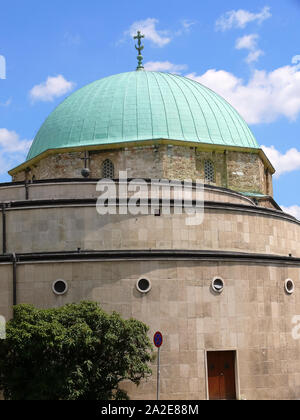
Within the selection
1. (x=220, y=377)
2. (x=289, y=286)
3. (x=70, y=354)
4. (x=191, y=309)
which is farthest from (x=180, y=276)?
(x=70, y=354)

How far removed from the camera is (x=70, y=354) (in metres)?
16.2

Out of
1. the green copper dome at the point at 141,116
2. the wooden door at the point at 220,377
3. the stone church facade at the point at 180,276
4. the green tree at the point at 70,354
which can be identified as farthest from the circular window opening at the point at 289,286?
the green copper dome at the point at 141,116

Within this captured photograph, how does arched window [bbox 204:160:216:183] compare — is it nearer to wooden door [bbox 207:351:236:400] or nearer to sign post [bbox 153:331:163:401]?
wooden door [bbox 207:351:236:400]

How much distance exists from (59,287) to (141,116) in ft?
41.3

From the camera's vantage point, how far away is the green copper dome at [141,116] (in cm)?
2871

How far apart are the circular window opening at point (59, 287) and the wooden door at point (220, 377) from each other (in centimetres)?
458

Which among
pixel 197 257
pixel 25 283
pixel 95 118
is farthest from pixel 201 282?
pixel 95 118

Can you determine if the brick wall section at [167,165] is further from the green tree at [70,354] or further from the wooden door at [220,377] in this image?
the green tree at [70,354]

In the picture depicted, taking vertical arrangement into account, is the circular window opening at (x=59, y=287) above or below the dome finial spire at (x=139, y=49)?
below

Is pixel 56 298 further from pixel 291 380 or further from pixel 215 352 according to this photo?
pixel 291 380

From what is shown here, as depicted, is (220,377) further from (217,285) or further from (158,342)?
(158,342)

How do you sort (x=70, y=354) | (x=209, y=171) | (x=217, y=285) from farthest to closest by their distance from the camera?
1. (x=209, y=171)
2. (x=217, y=285)
3. (x=70, y=354)

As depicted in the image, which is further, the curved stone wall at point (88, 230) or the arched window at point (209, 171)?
the arched window at point (209, 171)

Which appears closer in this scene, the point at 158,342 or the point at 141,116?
the point at 158,342
